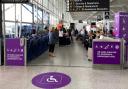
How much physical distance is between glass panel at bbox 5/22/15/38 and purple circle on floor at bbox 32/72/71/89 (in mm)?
3341

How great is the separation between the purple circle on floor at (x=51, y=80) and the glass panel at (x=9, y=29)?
11.0ft

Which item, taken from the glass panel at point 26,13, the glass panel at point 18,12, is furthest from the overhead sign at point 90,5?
the glass panel at point 18,12

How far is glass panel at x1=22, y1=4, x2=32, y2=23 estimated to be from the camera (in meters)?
13.6

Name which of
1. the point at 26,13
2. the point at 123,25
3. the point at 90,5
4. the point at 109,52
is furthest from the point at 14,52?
the point at 90,5

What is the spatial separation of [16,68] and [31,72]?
922 millimetres

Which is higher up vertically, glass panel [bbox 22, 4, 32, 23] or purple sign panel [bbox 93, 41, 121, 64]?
glass panel [bbox 22, 4, 32, 23]

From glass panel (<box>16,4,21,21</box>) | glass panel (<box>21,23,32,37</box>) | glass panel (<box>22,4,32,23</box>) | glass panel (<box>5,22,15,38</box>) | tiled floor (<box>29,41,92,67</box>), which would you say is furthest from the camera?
glass panel (<box>22,4,32,23</box>)

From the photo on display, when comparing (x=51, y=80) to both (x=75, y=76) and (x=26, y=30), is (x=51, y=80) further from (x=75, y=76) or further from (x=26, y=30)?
(x=26, y=30)

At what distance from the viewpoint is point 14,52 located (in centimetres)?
986

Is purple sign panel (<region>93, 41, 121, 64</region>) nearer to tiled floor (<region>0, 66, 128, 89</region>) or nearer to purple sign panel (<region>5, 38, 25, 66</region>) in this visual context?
tiled floor (<region>0, 66, 128, 89</region>)


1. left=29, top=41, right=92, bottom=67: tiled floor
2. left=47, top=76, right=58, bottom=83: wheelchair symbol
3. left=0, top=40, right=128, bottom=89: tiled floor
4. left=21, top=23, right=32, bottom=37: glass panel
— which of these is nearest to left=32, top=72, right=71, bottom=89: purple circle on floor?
left=47, top=76, right=58, bottom=83: wheelchair symbol

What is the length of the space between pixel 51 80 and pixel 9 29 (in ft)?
15.0

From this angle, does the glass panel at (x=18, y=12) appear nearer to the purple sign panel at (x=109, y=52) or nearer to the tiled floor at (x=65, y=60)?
the tiled floor at (x=65, y=60)

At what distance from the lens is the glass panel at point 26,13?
13.6m
